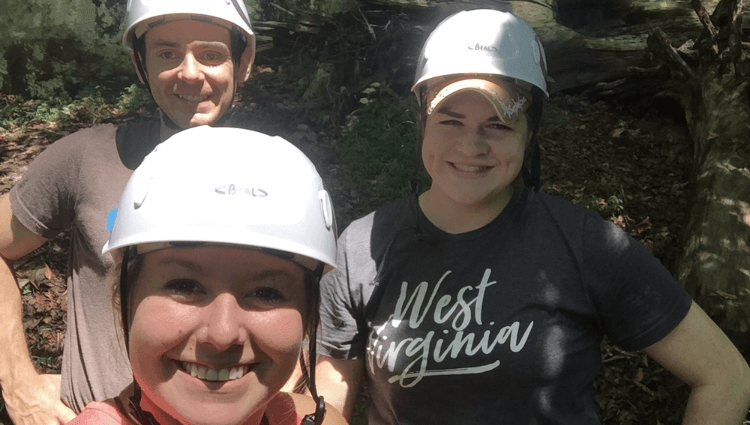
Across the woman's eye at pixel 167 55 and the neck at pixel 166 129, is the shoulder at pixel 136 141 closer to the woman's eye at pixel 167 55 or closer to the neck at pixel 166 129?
the neck at pixel 166 129

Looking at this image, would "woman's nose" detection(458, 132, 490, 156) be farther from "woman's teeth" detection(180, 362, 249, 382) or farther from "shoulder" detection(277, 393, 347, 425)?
"woman's teeth" detection(180, 362, 249, 382)

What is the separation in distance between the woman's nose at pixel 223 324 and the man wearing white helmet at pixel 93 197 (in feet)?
3.70

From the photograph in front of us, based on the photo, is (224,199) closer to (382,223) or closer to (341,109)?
(382,223)

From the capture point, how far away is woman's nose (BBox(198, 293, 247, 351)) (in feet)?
4.64

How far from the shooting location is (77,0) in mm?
8219

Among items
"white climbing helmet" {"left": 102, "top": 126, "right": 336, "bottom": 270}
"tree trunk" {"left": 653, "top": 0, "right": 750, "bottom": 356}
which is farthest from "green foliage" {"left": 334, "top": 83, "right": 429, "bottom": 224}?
"white climbing helmet" {"left": 102, "top": 126, "right": 336, "bottom": 270}

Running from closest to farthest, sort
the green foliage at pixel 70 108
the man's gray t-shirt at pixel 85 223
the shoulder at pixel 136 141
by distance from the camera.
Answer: the man's gray t-shirt at pixel 85 223
the shoulder at pixel 136 141
the green foliage at pixel 70 108

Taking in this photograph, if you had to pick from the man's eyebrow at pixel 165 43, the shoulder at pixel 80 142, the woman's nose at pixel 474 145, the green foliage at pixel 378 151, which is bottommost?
the green foliage at pixel 378 151

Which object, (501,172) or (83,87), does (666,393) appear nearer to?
(501,172)

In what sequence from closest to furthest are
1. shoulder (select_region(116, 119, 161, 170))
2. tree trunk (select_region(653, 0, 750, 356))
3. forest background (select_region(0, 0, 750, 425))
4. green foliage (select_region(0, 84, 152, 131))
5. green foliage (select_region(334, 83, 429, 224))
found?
1. shoulder (select_region(116, 119, 161, 170))
2. tree trunk (select_region(653, 0, 750, 356))
3. forest background (select_region(0, 0, 750, 425))
4. green foliage (select_region(334, 83, 429, 224))
5. green foliage (select_region(0, 84, 152, 131))

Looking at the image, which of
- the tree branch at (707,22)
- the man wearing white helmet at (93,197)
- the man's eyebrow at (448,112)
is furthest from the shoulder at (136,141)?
the tree branch at (707,22)

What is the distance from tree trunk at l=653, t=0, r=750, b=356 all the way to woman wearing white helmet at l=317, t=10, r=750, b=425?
222cm

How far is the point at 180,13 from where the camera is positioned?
2.45 m

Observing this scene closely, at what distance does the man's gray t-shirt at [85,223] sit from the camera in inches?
94.6
